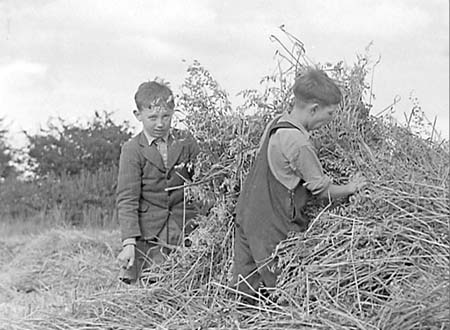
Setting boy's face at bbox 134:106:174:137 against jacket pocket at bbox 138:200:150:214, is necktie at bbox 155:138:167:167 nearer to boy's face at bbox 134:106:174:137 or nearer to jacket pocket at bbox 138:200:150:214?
boy's face at bbox 134:106:174:137

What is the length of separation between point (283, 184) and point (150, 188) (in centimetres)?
122

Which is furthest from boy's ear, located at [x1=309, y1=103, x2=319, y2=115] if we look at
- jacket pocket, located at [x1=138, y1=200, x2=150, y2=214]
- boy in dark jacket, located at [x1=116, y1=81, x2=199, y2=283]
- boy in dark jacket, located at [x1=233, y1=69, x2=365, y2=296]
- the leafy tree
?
A: the leafy tree

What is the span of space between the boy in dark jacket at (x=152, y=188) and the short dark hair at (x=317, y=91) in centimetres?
102

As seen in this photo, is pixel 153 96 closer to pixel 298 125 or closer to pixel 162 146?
pixel 162 146

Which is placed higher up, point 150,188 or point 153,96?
point 153,96

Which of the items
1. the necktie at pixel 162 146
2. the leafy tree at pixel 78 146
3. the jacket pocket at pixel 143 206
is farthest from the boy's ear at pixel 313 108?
the leafy tree at pixel 78 146

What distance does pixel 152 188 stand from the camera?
462cm

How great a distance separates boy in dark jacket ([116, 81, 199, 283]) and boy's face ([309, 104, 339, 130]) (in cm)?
104

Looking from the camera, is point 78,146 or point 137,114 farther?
point 78,146

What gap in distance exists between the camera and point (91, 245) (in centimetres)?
810

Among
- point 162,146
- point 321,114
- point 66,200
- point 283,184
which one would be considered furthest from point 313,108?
point 66,200

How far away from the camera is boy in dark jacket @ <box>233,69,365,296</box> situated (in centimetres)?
355

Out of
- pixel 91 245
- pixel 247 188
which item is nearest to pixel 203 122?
pixel 247 188

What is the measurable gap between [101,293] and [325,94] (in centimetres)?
149
